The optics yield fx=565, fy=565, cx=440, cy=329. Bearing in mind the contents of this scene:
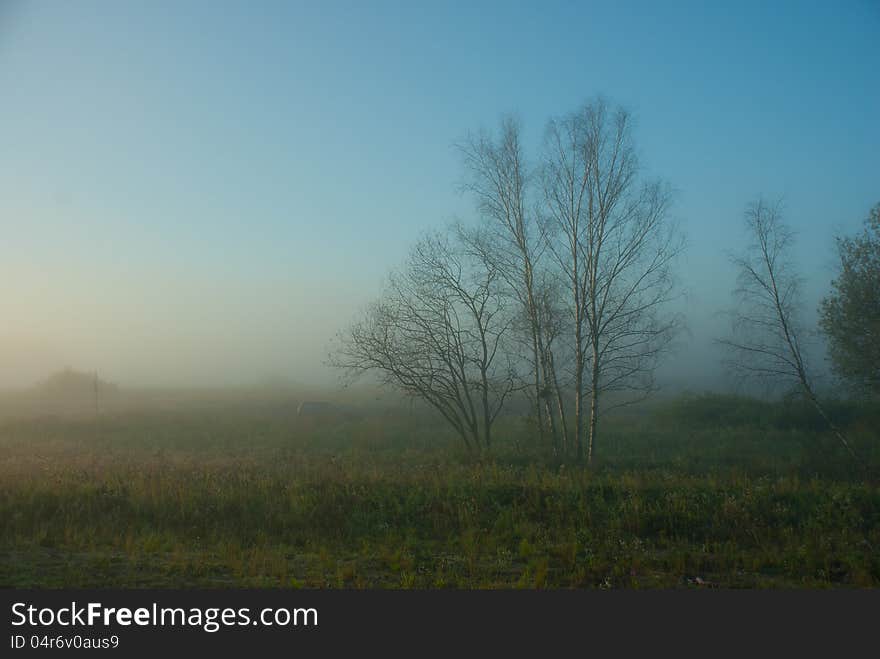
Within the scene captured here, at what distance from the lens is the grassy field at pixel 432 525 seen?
7852mm

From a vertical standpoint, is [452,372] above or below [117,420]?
above

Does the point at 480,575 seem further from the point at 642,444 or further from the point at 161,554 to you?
the point at 642,444

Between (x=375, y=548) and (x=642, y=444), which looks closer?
(x=375, y=548)

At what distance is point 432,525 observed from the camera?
10.6m

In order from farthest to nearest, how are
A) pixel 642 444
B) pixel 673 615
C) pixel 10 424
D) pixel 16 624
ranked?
pixel 10 424 < pixel 642 444 < pixel 673 615 < pixel 16 624

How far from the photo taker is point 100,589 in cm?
714

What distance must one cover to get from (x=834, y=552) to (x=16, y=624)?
434 inches

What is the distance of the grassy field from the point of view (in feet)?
25.8

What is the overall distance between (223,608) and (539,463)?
12716mm

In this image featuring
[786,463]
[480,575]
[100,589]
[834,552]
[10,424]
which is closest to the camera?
[100,589]

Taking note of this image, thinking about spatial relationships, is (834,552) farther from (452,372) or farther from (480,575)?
(452,372)

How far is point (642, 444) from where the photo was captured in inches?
938

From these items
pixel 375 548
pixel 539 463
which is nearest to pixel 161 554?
pixel 375 548

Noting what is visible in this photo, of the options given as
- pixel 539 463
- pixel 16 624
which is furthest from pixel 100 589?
pixel 539 463
